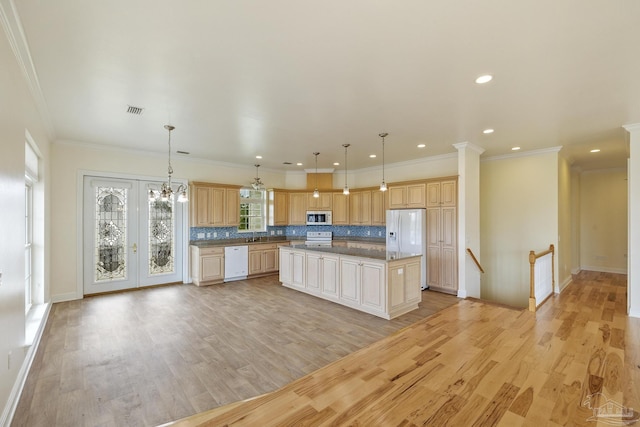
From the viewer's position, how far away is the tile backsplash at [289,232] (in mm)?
7066

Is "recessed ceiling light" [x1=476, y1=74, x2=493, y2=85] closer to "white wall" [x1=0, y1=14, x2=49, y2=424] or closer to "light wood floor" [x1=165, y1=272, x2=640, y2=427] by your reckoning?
"light wood floor" [x1=165, y1=272, x2=640, y2=427]

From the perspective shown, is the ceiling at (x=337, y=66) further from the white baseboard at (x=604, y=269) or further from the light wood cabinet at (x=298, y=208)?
the white baseboard at (x=604, y=269)

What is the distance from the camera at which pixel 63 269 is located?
206 inches

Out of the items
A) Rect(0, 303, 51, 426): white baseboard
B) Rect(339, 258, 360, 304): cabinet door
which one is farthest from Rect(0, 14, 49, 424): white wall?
Rect(339, 258, 360, 304): cabinet door

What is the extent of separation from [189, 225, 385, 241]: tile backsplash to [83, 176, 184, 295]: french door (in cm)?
53

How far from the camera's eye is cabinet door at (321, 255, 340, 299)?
5.06m

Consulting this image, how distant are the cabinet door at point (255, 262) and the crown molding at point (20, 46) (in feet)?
15.4

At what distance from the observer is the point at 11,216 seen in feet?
A: 7.70

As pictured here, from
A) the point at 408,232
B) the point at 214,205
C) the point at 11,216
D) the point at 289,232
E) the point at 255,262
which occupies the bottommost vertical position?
the point at 255,262

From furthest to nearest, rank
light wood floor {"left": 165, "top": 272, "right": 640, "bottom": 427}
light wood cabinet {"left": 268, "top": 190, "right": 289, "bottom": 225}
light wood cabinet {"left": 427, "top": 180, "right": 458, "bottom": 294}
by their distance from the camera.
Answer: light wood cabinet {"left": 268, "top": 190, "right": 289, "bottom": 225} < light wood cabinet {"left": 427, "top": 180, "right": 458, "bottom": 294} < light wood floor {"left": 165, "top": 272, "right": 640, "bottom": 427}

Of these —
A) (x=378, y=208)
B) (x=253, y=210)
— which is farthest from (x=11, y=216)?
(x=378, y=208)

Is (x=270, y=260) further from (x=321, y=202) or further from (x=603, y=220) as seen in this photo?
(x=603, y=220)

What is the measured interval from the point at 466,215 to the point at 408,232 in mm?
1230

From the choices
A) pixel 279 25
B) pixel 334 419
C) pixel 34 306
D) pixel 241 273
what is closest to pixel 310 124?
pixel 279 25
